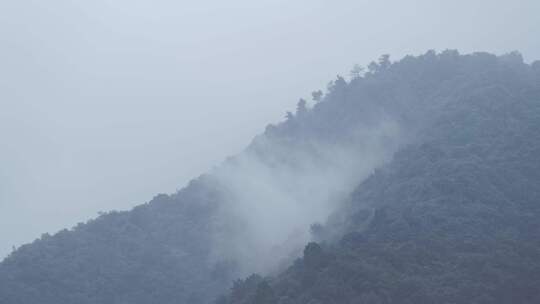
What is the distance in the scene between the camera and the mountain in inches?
1618

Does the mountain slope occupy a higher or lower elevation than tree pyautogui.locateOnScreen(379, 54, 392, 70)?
lower

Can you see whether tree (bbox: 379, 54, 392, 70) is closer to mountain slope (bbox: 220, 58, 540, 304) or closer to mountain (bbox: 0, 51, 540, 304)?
mountain (bbox: 0, 51, 540, 304)

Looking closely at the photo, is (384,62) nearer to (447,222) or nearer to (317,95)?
(317,95)

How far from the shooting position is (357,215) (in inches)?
2094

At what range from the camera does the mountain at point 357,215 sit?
41.1 metres

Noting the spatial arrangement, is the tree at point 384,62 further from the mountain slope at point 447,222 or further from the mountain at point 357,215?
the mountain slope at point 447,222

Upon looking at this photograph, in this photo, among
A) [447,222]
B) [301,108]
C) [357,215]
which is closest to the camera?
[447,222]

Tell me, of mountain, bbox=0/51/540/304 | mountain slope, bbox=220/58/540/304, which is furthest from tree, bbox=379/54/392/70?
mountain slope, bbox=220/58/540/304

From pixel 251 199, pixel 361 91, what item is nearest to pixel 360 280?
pixel 251 199

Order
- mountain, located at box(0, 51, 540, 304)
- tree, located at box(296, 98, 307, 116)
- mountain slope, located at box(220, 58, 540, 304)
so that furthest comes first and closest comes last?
tree, located at box(296, 98, 307, 116)
mountain, located at box(0, 51, 540, 304)
mountain slope, located at box(220, 58, 540, 304)

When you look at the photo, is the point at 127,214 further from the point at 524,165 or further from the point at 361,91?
the point at 524,165

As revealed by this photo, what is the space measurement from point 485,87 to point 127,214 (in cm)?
3505

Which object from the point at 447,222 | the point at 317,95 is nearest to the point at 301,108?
Result: the point at 317,95

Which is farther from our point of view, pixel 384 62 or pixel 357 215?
pixel 384 62
